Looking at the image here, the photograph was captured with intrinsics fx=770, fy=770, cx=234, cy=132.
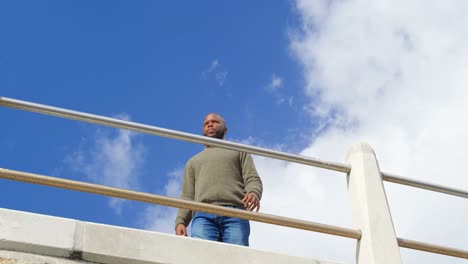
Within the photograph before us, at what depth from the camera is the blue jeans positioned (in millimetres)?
5090

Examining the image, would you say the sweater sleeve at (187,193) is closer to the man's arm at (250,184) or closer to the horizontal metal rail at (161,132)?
the man's arm at (250,184)

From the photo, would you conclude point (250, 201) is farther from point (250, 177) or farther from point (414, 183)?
point (414, 183)

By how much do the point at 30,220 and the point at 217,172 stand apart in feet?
6.20

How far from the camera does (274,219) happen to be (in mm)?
4281

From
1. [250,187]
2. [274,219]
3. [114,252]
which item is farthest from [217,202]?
[114,252]

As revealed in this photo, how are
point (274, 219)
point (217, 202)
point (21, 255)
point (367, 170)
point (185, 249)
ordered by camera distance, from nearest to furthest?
point (21, 255) → point (185, 249) → point (274, 219) → point (367, 170) → point (217, 202)

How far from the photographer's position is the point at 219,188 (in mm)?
5359

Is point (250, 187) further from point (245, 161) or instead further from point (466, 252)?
point (466, 252)

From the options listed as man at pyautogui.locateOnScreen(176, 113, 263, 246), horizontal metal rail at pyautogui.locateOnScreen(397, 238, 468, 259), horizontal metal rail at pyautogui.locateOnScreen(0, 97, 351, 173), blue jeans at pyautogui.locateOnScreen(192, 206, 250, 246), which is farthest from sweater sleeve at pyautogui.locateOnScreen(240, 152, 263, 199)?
horizontal metal rail at pyautogui.locateOnScreen(397, 238, 468, 259)

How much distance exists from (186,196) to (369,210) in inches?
62.0

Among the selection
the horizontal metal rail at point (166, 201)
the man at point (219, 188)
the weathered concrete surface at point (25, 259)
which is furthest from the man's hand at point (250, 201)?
the weathered concrete surface at point (25, 259)

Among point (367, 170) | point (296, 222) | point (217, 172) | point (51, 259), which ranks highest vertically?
point (217, 172)

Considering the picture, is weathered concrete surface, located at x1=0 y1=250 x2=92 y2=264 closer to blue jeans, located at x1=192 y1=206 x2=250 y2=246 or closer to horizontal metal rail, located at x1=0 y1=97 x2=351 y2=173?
horizontal metal rail, located at x1=0 y1=97 x2=351 y2=173

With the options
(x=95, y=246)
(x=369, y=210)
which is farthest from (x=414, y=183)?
(x=95, y=246)
